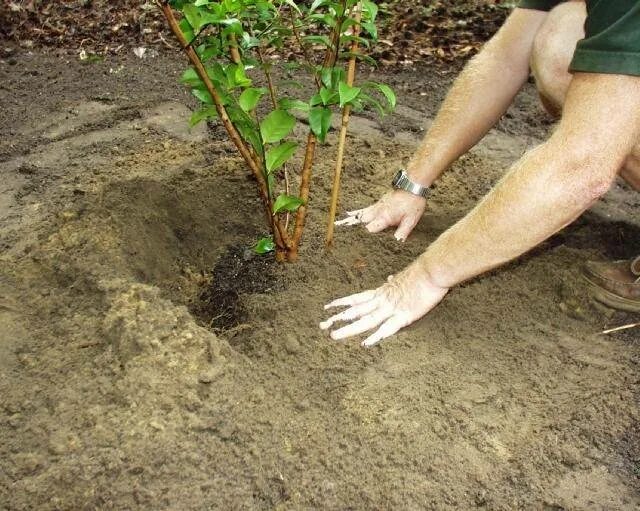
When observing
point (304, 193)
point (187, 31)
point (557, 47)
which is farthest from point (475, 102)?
point (187, 31)

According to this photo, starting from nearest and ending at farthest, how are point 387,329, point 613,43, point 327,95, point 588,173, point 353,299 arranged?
point 613,43 < point 588,173 < point 327,95 < point 387,329 < point 353,299

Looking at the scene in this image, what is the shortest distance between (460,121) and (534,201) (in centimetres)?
89

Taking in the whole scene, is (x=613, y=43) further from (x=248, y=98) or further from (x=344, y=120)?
(x=248, y=98)

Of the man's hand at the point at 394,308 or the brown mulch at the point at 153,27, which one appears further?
the brown mulch at the point at 153,27

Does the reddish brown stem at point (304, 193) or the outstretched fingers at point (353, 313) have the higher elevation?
the reddish brown stem at point (304, 193)

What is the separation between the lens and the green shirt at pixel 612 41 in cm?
147

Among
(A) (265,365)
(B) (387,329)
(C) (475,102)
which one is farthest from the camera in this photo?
(C) (475,102)

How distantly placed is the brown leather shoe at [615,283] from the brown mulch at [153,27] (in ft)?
7.77

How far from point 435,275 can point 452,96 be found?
0.96m

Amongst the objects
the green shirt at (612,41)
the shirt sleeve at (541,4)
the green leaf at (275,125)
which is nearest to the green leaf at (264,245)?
the green leaf at (275,125)

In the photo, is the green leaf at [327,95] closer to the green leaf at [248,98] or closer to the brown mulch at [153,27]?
the green leaf at [248,98]

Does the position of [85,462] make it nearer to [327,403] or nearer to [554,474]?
[327,403]

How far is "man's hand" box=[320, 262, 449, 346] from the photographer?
1.94 m

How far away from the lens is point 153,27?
479 cm
